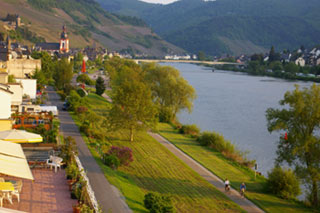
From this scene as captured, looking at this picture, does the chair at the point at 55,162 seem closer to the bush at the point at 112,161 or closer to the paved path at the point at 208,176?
the bush at the point at 112,161

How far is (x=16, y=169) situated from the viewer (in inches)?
472

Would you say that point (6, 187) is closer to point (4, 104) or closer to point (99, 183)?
point (99, 183)

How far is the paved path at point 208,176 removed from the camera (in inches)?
749

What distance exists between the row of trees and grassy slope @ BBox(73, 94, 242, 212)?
7.30ft

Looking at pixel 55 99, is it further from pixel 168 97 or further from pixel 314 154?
pixel 314 154

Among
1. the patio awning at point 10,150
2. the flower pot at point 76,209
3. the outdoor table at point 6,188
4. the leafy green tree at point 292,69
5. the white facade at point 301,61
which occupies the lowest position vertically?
the flower pot at point 76,209

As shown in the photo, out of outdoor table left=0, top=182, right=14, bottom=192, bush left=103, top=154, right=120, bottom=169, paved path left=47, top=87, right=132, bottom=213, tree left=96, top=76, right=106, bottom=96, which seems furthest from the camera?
tree left=96, top=76, right=106, bottom=96

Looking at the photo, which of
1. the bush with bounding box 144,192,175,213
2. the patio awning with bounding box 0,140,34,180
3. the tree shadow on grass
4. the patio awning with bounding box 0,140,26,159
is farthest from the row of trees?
the patio awning with bounding box 0,140,34,180

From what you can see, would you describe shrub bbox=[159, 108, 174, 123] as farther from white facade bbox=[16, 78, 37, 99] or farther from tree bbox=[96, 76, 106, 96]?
tree bbox=[96, 76, 106, 96]

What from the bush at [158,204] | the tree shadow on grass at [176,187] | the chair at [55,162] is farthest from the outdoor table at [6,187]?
the tree shadow on grass at [176,187]

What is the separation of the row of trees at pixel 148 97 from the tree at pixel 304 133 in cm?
1094

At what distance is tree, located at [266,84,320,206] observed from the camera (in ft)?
66.2

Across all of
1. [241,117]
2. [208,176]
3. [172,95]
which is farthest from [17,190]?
[241,117]

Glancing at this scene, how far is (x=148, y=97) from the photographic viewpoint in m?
30.6
